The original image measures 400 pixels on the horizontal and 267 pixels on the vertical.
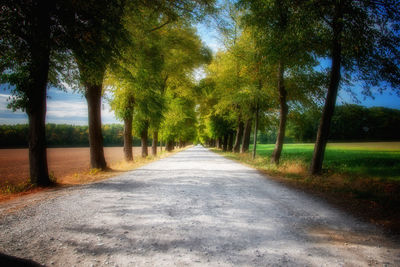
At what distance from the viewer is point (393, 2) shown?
6648mm

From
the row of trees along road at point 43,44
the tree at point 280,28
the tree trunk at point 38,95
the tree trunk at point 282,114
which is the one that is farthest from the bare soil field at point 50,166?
the tree trunk at point 282,114

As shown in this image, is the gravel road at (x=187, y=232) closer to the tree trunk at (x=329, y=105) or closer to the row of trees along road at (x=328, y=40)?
the tree trunk at (x=329, y=105)

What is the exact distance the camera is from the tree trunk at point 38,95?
5789mm

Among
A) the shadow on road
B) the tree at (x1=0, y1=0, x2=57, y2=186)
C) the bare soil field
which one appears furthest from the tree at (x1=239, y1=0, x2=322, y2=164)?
the bare soil field

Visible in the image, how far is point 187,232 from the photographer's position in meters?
3.05

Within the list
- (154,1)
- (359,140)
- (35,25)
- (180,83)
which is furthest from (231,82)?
(359,140)

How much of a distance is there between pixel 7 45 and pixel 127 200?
6007 mm

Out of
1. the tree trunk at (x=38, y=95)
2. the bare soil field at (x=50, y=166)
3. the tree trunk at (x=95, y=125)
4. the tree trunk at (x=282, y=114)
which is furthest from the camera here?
the tree trunk at (x=282, y=114)

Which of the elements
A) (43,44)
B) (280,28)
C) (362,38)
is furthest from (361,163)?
(43,44)

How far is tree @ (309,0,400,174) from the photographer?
7004 mm

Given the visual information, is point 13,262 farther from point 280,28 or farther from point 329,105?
point 280,28

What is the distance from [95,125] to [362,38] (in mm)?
11832

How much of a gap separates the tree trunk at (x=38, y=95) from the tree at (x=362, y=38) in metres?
9.15

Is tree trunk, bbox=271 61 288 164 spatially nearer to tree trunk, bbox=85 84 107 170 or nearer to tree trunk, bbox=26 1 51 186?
tree trunk, bbox=85 84 107 170
